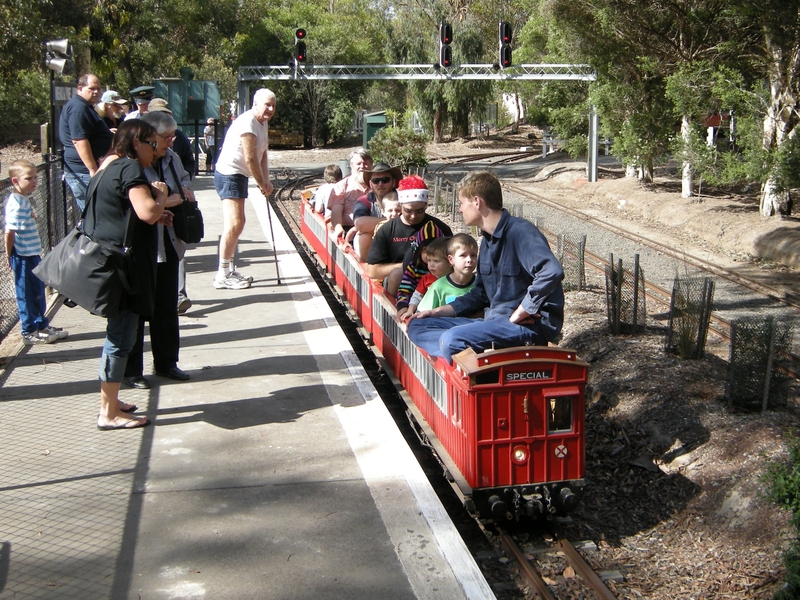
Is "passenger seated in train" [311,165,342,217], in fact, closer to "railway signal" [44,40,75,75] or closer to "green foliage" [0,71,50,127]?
"railway signal" [44,40,75,75]

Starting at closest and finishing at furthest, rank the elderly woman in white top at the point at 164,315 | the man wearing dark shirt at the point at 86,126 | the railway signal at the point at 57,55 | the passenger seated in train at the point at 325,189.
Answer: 1. the elderly woman in white top at the point at 164,315
2. the man wearing dark shirt at the point at 86,126
3. the railway signal at the point at 57,55
4. the passenger seated in train at the point at 325,189

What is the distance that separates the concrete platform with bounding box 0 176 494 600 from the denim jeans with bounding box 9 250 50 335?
0.98ft

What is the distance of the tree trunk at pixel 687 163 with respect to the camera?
728 inches

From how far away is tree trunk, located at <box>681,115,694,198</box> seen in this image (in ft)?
60.6

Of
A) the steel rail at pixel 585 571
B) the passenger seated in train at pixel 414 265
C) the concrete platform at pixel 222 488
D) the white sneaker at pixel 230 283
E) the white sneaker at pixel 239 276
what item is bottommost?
the steel rail at pixel 585 571

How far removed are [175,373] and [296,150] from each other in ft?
130

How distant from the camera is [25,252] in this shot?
7.17m

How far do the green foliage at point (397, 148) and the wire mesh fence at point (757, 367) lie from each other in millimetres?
18099

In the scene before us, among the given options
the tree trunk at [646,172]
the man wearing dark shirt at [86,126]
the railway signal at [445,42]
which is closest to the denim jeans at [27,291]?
the man wearing dark shirt at [86,126]

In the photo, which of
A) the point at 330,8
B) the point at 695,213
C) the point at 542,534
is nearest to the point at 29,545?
the point at 542,534

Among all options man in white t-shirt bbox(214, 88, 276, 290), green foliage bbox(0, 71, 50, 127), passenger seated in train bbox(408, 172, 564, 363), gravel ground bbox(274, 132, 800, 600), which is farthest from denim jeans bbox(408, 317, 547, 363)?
→ green foliage bbox(0, 71, 50, 127)

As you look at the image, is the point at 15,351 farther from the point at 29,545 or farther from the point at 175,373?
the point at 29,545

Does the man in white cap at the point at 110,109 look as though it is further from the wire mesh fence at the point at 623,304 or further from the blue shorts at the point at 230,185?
the wire mesh fence at the point at 623,304

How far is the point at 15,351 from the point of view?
729 centimetres
